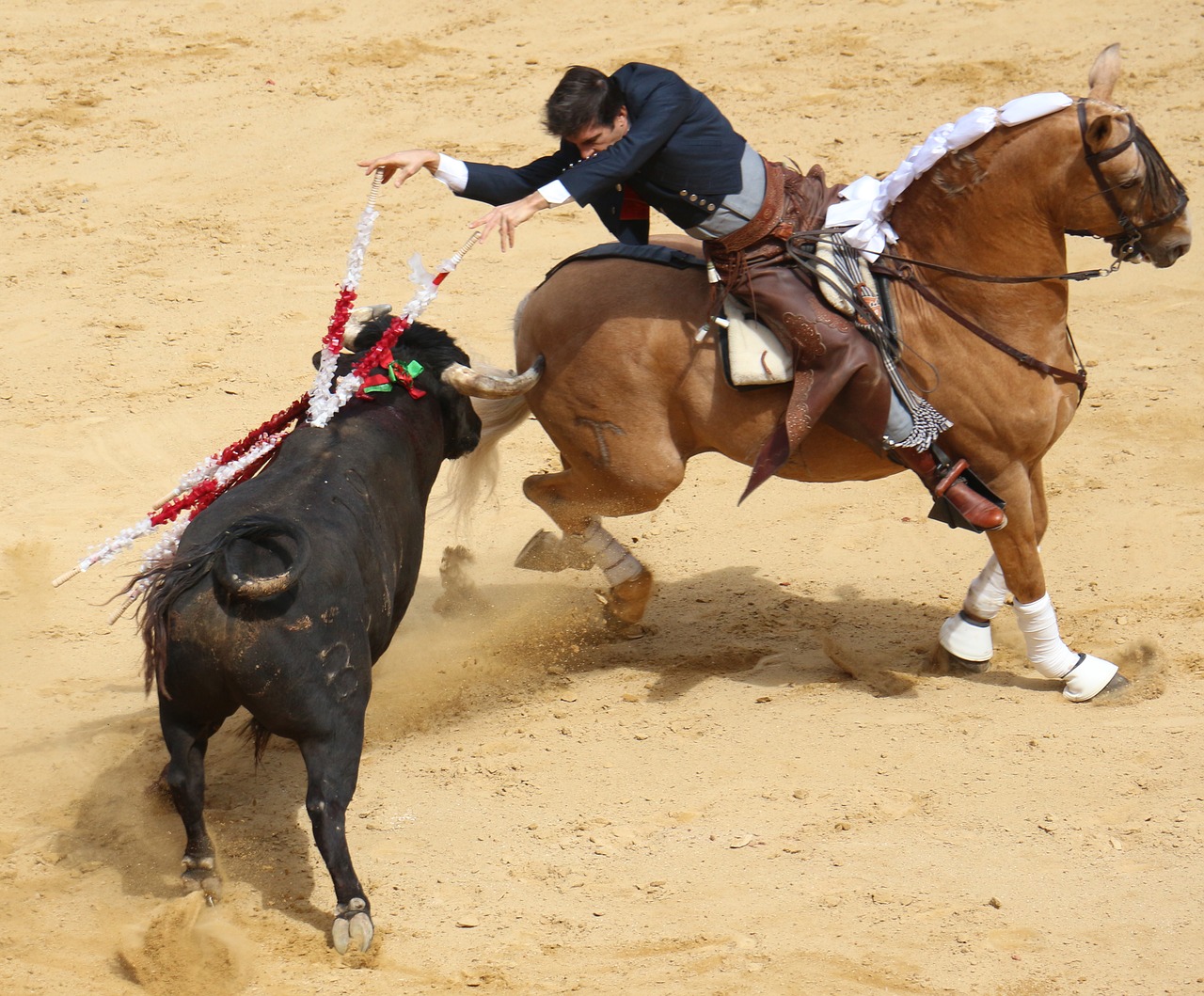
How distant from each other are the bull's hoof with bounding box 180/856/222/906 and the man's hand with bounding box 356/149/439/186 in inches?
99.0

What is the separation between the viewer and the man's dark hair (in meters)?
5.24

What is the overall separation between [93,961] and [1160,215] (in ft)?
15.4

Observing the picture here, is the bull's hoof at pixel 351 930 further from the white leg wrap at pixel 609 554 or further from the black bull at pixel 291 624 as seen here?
the white leg wrap at pixel 609 554

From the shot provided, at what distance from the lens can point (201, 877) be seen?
15.1ft

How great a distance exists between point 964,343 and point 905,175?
721mm

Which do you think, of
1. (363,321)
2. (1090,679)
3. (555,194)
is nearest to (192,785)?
(363,321)

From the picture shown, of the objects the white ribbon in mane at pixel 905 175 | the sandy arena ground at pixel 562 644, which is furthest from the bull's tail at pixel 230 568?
the white ribbon in mane at pixel 905 175

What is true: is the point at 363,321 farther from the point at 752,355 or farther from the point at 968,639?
the point at 968,639

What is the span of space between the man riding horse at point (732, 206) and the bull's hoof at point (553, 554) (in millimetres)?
1249

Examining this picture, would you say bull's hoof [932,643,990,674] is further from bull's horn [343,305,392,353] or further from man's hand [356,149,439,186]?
man's hand [356,149,439,186]

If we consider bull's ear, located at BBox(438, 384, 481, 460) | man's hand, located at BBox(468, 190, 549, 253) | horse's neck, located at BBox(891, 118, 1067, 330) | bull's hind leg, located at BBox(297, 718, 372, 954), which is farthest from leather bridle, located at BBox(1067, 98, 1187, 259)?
bull's hind leg, located at BBox(297, 718, 372, 954)

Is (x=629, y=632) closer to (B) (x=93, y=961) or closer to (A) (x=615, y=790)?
(A) (x=615, y=790)

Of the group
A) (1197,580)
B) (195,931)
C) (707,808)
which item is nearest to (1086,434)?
(1197,580)

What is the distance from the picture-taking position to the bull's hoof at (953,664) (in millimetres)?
6277
